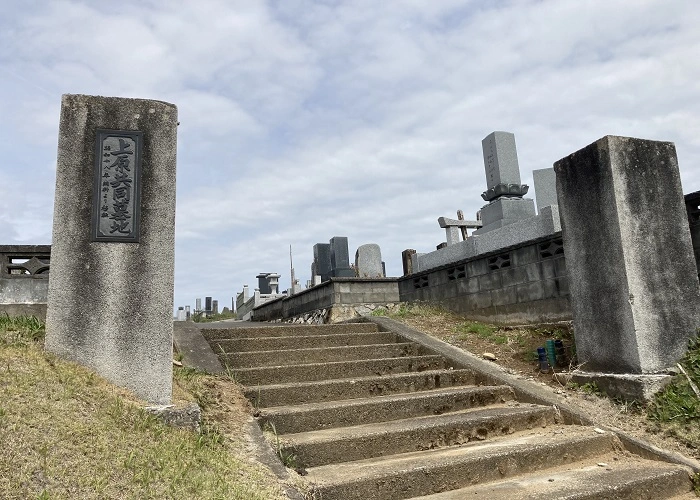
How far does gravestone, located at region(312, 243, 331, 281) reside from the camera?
17.5 m

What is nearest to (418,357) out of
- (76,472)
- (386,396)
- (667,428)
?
(386,396)

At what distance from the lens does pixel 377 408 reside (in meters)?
4.67

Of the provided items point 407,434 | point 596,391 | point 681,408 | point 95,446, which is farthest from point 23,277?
point 681,408

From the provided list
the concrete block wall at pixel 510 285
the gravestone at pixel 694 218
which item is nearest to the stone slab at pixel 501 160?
the concrete block wall at pixel 510 285

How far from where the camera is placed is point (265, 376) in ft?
17.4

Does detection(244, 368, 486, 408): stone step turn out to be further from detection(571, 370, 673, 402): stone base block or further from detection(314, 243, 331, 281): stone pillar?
detection(314, 243, 331, 281): stone pillar

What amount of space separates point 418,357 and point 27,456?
167 inches

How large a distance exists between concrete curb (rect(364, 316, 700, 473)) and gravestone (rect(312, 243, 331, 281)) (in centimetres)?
957

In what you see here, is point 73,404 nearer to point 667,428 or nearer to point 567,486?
point 567,486

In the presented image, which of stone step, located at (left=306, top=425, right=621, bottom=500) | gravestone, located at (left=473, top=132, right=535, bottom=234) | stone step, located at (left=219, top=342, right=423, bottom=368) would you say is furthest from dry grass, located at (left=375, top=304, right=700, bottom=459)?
gravestone, located at (left=473, top=132, right=535, bottom=234)

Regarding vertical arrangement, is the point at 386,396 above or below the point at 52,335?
below

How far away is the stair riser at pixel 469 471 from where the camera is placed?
3.40m

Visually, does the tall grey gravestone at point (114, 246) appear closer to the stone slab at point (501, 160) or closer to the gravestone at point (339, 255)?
the stone slab at point (501, 160)

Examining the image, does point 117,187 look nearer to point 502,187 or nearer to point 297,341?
point 297,341
